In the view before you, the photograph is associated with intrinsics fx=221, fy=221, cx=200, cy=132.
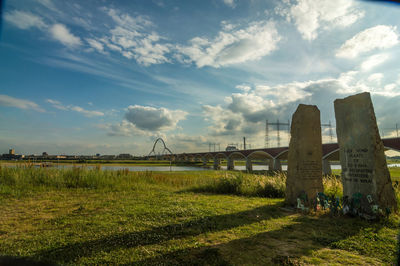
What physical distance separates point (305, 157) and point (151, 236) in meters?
5.75

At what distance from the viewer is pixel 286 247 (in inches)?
146

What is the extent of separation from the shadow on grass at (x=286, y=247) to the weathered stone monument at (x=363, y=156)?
3.44ft

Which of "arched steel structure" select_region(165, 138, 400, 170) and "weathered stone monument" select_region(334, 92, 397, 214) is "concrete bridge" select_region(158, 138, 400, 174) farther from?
"weathered stone monument" select_region(334, 92, 397, 214)

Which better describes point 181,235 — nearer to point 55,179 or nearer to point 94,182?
point 94,182

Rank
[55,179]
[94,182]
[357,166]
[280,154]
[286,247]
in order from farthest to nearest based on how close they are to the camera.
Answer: [280,154] < [94,182] < [55,179] < [357,166] < [286,247]

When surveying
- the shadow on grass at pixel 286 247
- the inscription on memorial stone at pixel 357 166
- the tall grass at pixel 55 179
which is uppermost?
the inscription on memorial stone at pixel 357 166

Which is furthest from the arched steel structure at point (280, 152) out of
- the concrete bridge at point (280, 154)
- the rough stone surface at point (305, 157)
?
the rough stone surface at point (305, 157)

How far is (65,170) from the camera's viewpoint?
1223cm

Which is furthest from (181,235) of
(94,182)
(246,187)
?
(94,182)

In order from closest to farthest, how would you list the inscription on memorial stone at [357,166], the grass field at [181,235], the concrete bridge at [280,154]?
the grass field at [181,235] → the inscription on memorial stone at [357,166] → the concrete bridge at [280,154]

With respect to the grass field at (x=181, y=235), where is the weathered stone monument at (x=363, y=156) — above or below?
above

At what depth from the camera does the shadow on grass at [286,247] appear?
3.15 metres

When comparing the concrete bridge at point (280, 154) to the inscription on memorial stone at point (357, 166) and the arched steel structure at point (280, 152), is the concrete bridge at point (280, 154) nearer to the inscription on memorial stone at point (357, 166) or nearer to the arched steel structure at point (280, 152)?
the arched steel structure at point (280, 152)

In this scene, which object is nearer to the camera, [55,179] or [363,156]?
[363,156]
